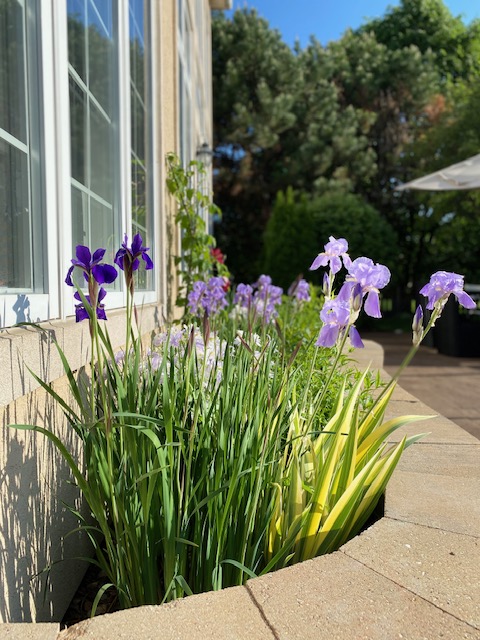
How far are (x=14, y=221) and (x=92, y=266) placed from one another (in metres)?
0.29

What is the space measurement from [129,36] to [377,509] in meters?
2.34

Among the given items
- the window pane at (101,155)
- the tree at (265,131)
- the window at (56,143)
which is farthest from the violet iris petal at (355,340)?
the tree at (265,131)

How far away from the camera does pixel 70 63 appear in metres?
1.84

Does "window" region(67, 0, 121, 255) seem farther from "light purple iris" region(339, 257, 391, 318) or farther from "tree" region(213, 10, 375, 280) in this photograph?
"tree" region(213, 10, 375, 280)

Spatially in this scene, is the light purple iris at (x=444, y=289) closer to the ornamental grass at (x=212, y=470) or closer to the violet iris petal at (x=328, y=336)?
the ornamental grass at (x=212, y=470)

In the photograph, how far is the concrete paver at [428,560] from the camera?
1109 mm

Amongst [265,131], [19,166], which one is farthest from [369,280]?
[265,131]

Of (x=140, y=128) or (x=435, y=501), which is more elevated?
(x=140, y=128)

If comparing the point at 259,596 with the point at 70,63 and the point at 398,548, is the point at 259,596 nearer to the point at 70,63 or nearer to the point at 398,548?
the point at 398,548

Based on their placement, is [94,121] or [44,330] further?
[94,121]

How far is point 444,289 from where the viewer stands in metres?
1.38

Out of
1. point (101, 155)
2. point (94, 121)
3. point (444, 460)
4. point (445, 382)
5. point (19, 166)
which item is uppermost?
point (94, 121)

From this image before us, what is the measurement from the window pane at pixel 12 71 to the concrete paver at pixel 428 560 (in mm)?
1281

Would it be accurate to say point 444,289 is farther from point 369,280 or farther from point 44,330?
point 44,330
